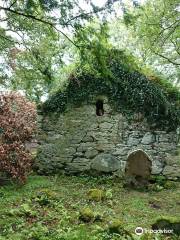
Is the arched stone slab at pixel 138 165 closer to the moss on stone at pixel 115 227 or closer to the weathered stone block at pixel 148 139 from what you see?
the weathered stone block at pixel 148 139

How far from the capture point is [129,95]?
11383 mm

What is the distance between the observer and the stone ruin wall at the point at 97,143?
1112cm

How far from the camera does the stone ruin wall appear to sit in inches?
438

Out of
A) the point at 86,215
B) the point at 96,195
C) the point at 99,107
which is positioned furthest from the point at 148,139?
the point at 86,215

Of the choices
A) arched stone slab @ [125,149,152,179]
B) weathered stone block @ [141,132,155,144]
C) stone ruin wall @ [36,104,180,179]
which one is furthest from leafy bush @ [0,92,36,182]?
weathered stone block @ [141,132,155,144]

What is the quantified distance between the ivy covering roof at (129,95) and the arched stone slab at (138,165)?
6.51ft

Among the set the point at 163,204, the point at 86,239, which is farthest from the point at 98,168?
the point at 86,239

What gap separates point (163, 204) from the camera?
8.75 m

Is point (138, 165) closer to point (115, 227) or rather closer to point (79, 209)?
point (79, 209)

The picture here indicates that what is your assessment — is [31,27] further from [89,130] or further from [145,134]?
[145,134]

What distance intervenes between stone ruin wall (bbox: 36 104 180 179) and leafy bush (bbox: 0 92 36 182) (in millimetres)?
703

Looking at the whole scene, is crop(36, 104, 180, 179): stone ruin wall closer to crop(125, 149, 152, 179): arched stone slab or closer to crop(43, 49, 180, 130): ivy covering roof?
crop(43, 49, 180, 130): ivy covering roof

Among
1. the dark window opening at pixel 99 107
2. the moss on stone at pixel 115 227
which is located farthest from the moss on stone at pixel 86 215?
the dark window opening at pixel 99 107

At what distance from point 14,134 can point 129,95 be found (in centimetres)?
355
